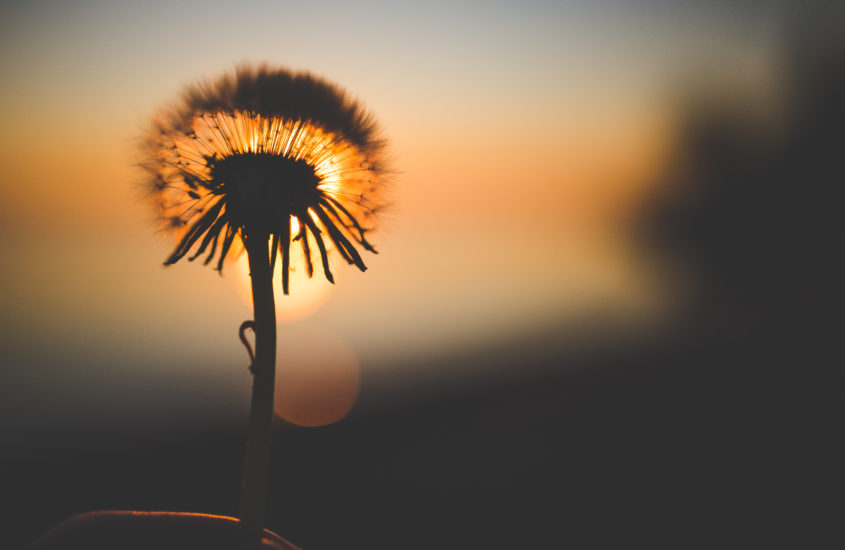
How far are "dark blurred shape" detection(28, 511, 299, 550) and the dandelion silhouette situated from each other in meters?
0.14

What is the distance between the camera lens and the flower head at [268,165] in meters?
1.85

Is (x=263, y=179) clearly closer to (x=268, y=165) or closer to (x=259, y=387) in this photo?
(x=268, y=165)

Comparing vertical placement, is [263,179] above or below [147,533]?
above

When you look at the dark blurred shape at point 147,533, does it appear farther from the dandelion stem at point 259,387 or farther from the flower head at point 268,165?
the flower head at point 268,165

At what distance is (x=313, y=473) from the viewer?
19.6 feet

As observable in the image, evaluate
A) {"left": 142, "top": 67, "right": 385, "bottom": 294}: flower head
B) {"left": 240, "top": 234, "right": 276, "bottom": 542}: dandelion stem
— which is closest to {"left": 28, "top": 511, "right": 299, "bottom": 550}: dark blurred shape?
{"left": 240, "top": 234, "right": 276, "bottom": 542}: dandelion stem

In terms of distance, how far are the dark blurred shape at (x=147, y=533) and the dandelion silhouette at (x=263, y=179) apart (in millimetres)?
143

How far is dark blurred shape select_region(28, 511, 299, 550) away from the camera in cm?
182

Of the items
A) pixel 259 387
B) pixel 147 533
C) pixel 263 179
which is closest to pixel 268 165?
pixel 263 179

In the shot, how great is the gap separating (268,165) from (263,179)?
0.37 feet

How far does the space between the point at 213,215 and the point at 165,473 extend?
4837 millimetres

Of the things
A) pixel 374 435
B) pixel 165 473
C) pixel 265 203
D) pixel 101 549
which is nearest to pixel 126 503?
pixel 165 473

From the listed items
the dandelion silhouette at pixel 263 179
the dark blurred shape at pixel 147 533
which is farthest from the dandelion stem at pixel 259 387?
the dark blurred shape at pixel 147 533

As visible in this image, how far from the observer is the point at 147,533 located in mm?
1920
